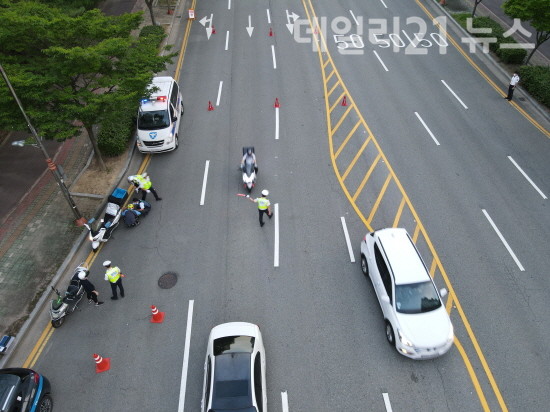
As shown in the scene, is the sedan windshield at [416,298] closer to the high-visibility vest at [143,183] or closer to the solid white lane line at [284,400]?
the solid white lane line at [284,400]

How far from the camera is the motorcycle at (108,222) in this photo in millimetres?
15477

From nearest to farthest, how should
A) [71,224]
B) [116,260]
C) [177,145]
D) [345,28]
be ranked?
[116,260]
[71,224]
[177,145]
[345,28]

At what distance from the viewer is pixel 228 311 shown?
526 inches

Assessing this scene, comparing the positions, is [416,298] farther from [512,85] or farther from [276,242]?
[512,85]

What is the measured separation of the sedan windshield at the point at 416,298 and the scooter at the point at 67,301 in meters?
10.1

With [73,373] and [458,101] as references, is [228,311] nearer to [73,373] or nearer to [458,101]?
[73,373]

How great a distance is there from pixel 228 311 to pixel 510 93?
20058 mm

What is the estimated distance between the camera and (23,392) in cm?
1024

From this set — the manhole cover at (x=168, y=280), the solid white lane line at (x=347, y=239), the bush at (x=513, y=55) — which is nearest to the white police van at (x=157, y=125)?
the manhole cover at (x=168, y=280)

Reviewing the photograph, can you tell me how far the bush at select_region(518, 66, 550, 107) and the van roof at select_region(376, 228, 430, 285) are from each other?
602 inches

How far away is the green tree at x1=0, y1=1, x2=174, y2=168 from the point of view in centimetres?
1452

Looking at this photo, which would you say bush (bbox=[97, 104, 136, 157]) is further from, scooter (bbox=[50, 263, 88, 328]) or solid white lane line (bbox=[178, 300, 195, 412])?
solid white lane line (bbox=[178, 300, 195, 412])

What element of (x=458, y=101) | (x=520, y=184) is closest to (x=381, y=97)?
(x=458, y=101)

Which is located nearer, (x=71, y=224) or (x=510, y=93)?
(x=71, y=224)
